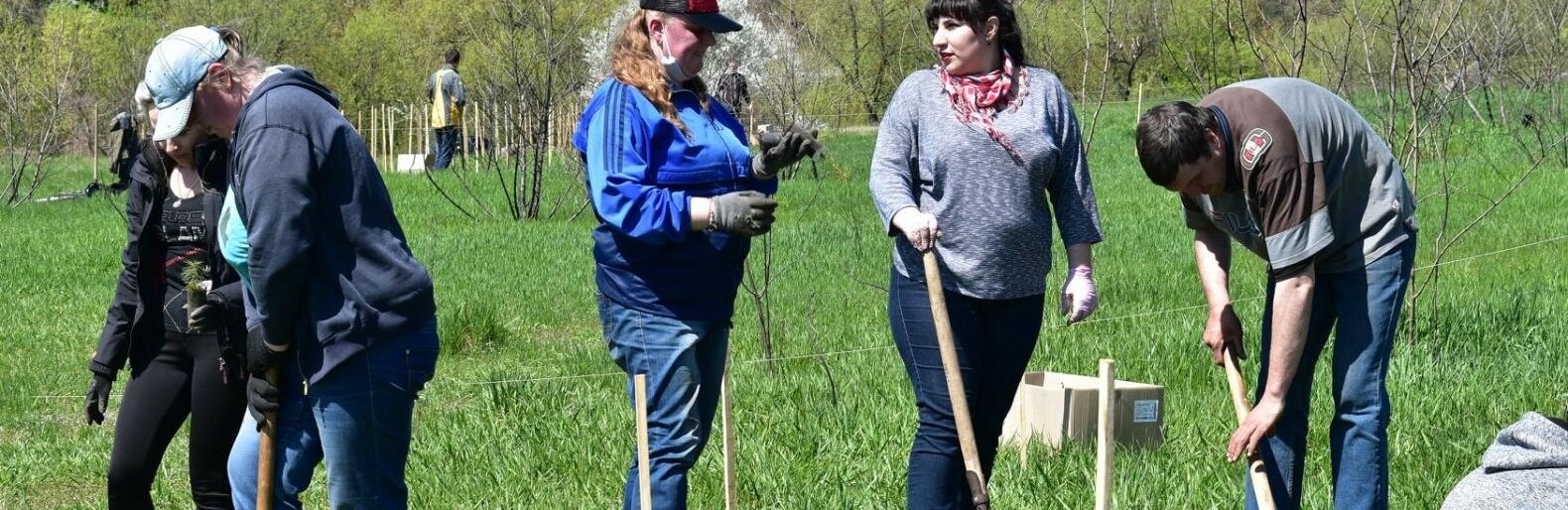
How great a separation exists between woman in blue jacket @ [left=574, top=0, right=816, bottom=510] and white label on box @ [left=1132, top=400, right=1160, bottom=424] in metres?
1.86

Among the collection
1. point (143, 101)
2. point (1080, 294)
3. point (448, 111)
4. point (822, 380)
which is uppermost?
point (448, 111)

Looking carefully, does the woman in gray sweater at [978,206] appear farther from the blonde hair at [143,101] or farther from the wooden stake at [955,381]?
the blonde hair at [143,101]

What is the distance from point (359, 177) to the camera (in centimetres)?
291

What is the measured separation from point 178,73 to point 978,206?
1727 millimetres

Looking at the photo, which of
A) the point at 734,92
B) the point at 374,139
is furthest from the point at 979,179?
→ the point at 374,139

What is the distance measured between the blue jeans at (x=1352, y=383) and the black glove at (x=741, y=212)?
1.27 metres

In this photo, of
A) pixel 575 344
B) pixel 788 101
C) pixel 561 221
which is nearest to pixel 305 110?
pixel 575 344

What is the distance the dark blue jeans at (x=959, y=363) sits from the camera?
3596 millimetres

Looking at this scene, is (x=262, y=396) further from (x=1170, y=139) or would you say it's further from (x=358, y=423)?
(x=1170, y=139)

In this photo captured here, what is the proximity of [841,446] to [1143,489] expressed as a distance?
1.08 meters

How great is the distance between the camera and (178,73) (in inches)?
116

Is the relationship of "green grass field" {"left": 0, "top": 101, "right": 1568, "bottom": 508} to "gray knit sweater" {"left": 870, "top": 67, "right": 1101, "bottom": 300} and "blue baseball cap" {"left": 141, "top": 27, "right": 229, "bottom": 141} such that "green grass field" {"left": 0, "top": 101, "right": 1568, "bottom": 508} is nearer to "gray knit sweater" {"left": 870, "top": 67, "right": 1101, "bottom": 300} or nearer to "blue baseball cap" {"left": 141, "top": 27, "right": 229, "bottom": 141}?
"gray knit sweater" {"left": 870, "top": 67, "right": 1101, "bottom": 300}

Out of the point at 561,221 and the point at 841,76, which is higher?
the point at 841,76

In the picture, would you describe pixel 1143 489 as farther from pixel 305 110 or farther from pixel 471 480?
pixel 305 110
